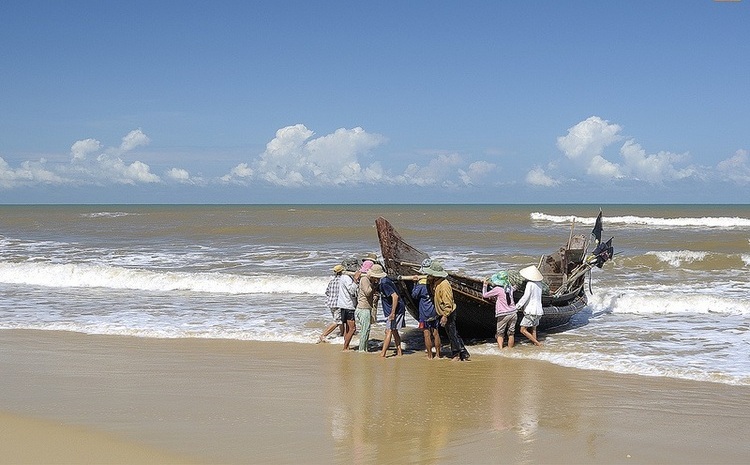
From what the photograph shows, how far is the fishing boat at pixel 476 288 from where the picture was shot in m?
9.15

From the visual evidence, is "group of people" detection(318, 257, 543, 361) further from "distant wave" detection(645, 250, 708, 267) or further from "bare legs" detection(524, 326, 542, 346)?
"distant wave" detection(645, 250, 708, 267)

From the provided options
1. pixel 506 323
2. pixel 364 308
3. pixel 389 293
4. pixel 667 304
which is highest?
pixel 389 293

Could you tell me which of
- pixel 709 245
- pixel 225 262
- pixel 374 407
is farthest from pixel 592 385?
pixel 709 245

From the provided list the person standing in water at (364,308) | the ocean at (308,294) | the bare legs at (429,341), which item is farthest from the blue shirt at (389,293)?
the ocean at (308,294)

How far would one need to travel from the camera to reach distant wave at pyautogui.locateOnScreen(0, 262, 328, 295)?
1582 centimetres

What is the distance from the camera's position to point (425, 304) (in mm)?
8977

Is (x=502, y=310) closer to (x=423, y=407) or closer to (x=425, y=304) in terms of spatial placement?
(x=425, y=304)

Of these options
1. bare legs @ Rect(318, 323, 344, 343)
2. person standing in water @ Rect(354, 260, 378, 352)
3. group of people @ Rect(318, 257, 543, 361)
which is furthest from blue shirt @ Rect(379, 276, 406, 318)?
bare legs @ Rect(318, 323, 344, 343)

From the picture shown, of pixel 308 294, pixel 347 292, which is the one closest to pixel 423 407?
pixel 347 292

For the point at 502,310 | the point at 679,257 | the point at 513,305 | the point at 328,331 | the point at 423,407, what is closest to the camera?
the point at 423,407

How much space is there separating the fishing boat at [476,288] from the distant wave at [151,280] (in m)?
5.56

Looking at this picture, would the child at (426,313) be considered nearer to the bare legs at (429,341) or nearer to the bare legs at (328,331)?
the bare legs at (429,341)

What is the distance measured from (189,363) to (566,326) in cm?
628

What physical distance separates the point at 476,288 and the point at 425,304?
125cm
